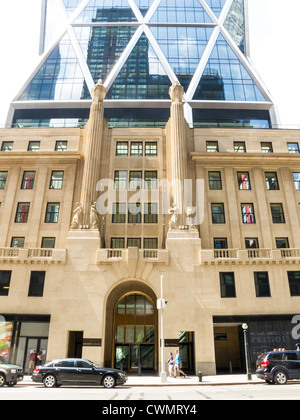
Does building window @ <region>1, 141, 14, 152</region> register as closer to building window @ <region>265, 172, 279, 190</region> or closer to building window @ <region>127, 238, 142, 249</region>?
building window @ <region>127, 238, 142, 249</region>

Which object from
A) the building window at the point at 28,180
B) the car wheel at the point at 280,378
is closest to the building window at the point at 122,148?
the building window at the point at 28,180

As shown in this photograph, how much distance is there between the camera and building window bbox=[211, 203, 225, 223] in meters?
34.5

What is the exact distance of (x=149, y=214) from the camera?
1358 inches

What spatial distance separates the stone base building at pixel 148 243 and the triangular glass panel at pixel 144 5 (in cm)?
5968

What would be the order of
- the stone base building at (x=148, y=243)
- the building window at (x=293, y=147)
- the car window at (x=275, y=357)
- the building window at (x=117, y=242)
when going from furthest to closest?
the building window at (x=293, y=147), the building window at (x=117, y=242), the stone base building at (x=148, y=243), the car window at (x=275, y=357)

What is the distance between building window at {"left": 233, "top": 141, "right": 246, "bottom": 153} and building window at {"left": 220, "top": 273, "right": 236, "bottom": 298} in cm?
1749

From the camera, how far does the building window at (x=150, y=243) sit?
33250 millimetres

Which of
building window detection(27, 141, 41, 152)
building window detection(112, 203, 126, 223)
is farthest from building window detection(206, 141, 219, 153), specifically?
building window detection(27, 141, 41, 152)

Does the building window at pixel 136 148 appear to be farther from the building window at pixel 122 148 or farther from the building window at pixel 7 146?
the building window at pixel 7 146

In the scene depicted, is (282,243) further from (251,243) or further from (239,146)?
(239,146)

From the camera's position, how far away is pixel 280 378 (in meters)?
18.1

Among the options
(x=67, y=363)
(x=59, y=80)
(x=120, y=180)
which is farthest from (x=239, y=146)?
(x=59, y=80)

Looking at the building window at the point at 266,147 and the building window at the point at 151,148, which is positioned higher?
the building window at the point at 266,147
